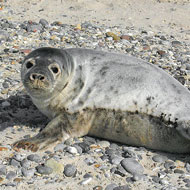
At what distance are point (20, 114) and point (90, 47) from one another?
2.83 meters

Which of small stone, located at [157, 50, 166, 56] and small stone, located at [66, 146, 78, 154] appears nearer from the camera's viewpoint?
small stone, located at [66, 146, 78, 154]

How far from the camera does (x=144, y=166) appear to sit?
13.3 feet

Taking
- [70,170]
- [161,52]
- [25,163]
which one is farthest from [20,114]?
[161,52]

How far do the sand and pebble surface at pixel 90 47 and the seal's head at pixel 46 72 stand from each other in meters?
0.56

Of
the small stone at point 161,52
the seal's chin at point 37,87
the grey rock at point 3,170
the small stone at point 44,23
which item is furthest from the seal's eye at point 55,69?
the small stone at point 44,23

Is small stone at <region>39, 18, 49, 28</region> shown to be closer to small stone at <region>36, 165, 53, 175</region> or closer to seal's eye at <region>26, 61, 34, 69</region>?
seal's eye at <region>26, 61, 34, 69</region>

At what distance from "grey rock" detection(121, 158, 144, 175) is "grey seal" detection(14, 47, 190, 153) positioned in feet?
1.17

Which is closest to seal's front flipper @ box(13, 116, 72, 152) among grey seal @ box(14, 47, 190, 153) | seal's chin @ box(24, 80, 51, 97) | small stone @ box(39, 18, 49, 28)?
grey seal @ box(14, 47, 190, 153)

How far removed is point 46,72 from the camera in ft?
13.8

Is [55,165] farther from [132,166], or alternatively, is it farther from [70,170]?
[132,166]

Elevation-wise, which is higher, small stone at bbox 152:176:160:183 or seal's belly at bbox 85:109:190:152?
seal's belly at bbox 85:109:190:152

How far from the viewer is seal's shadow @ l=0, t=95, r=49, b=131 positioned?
4828 millimetres

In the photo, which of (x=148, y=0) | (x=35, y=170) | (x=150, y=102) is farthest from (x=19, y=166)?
(x=148, y=0)

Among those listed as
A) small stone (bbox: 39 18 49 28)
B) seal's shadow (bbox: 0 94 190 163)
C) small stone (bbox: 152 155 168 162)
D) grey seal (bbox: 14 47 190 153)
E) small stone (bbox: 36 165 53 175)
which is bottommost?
small stone (bbox: 36 165 53 175)
